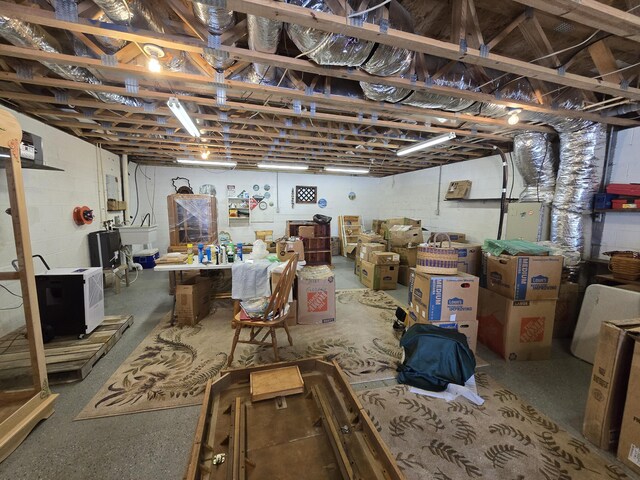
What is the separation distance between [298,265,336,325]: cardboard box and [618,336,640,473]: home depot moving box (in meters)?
2.46

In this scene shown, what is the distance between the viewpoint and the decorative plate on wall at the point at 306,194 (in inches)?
305

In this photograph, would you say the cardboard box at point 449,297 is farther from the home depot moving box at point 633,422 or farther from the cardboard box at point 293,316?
the cardboard box at point 293,316

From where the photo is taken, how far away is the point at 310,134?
158 inches

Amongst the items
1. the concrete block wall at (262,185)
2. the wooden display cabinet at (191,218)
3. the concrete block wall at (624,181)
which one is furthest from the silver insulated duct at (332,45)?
the concrete block wall at (262,185)

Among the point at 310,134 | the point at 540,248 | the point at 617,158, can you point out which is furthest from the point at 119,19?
the point at 617,158

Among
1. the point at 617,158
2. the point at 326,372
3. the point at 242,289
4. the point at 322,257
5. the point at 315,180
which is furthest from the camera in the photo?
the point at 315,180

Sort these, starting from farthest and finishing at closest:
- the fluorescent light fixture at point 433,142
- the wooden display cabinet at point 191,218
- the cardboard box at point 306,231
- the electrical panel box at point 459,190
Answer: the cardboard box at point 306,231, the wooden display cabinet at point 191,218, the electrical panel box at point 459,190, the fluorescent light fixture at point 433,142

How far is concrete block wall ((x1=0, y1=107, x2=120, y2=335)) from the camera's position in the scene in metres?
2.80

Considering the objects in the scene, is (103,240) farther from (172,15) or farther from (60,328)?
(172,15)

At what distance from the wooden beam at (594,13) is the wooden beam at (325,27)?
1.24 ft

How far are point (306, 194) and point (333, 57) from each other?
242 inches

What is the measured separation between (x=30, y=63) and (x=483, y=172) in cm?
607

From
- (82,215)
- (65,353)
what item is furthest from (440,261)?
(82,215)

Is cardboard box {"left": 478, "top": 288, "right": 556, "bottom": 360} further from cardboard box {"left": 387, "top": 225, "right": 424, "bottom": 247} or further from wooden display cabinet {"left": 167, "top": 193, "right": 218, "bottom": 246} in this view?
wooden display cabinet {"left": 167, "top": 193, "right": 218, "bottom": 246}
